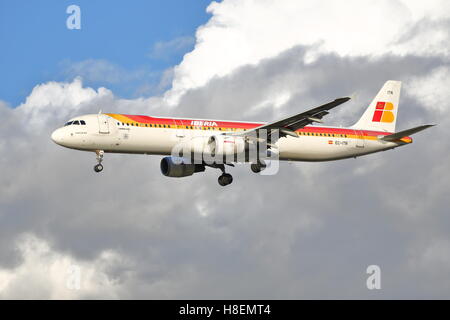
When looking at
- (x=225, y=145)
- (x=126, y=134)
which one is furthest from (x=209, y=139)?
(x=126, y=134)

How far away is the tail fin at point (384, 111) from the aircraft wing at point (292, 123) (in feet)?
34.8

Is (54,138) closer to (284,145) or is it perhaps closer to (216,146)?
(216,146)

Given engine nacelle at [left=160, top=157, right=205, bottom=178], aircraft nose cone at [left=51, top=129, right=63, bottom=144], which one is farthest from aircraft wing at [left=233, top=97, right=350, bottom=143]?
aircraft nose cone at [left=51, top=129, right=63, bottom=144]

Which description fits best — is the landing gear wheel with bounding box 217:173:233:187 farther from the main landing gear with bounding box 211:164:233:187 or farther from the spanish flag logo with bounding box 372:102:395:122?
the spanish flag logo with bounding box 372:102:395:122

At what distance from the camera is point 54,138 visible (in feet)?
181

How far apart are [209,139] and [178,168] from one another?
6262 mm

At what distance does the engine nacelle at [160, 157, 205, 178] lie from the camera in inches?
2434

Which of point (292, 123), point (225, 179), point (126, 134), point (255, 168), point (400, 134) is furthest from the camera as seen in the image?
point (400, 134)

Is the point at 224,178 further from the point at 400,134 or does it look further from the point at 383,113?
the point at 383,113

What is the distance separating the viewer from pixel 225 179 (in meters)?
62.4
